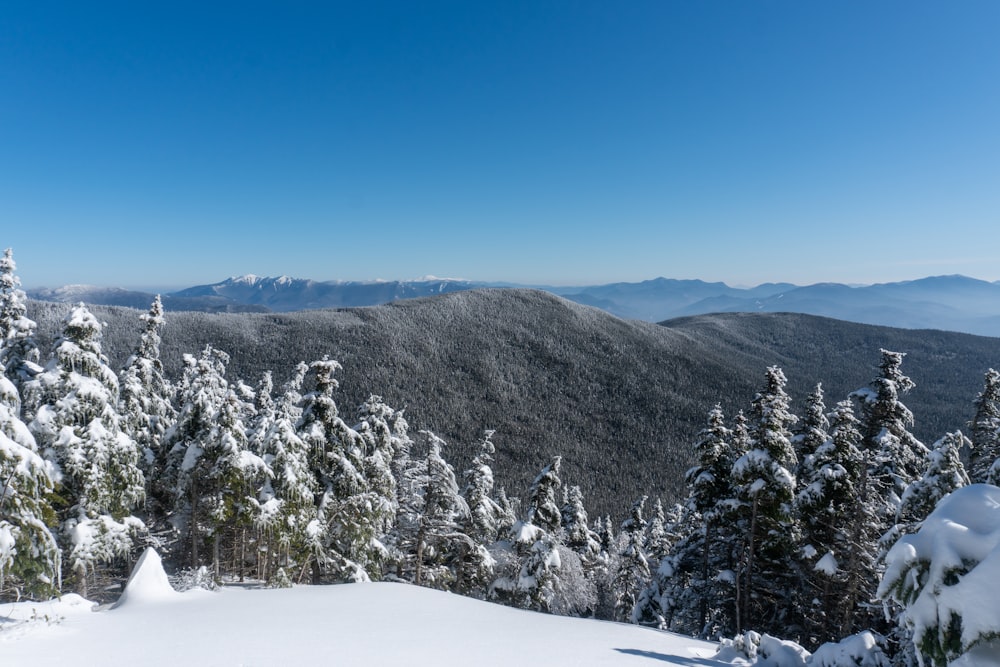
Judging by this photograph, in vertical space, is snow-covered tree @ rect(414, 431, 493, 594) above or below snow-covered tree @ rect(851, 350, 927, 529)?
below

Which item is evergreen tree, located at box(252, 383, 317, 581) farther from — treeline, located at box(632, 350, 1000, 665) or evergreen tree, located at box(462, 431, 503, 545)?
treeline, located at box(632, 350, 1000, 665)

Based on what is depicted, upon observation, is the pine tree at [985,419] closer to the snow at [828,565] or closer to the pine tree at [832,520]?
the pine tree at [832,520]

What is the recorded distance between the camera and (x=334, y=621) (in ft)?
28.7

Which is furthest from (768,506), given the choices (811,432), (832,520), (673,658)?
(673,658)

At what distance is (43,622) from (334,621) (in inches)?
188

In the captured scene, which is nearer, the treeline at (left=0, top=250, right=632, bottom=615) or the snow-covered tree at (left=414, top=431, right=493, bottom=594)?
the treeline at (left=0, top=250, right=632, bottom=615)

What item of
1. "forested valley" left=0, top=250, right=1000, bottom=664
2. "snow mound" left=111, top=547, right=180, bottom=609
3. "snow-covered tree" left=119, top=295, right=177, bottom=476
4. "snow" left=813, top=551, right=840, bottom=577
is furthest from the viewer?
"snow-covered tree" left=119, top=295, right=177, bottom=476

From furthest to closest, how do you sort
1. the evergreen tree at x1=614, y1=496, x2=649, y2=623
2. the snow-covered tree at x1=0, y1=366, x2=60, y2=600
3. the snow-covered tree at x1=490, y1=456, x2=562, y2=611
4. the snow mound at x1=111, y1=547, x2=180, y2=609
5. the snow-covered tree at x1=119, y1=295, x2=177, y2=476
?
1. the evergreen tree at x1=614, y1=496, x2=649, y2=623
2. the snow-covered tree at x1=490, y1=456, x2=562, y2=611
3. the snow-covered tree at x1=119, y1=295, x2=177, y2=476
4. the snow mound at x1=111, y1=547, x2=180, y2=609
5. the snow-covered tree at x1=0, y1=366, x2=60, y2=600

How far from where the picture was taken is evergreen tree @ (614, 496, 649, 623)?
29.1 meters

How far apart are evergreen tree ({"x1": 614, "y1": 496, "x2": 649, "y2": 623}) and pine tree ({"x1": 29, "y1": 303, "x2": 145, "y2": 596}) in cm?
2626

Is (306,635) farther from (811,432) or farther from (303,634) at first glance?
(811,432)

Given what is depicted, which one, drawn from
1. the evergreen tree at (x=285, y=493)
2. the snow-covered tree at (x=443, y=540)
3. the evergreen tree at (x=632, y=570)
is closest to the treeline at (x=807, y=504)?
→ the snow-covered tree at (x=443, y=540)

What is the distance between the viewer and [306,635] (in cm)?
776

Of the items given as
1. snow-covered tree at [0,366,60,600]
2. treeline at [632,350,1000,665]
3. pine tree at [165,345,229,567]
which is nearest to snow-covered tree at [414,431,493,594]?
pine tree at [165,345,229,567]
